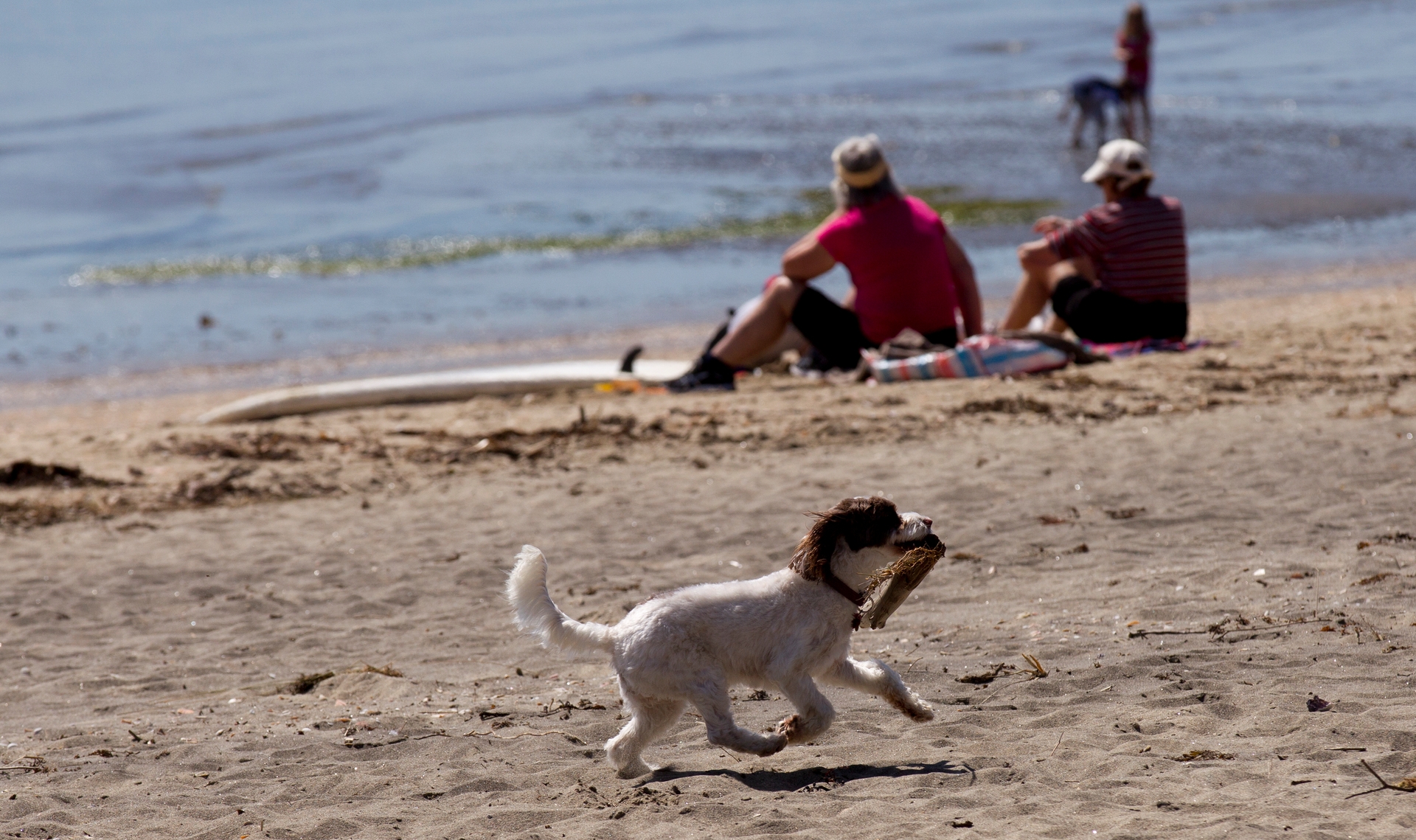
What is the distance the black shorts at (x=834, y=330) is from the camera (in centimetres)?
926

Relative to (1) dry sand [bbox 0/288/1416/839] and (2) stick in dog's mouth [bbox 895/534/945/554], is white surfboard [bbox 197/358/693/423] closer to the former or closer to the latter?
(1) dry sand [bbox 0/288/1416/839]

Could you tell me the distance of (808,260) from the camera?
903 centimetres

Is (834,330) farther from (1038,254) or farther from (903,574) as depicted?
(903,574)

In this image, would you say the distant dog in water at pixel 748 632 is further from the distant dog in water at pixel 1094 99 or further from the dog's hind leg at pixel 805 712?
the distant dog in water at pixel 1094 99

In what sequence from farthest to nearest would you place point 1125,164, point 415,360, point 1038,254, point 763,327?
1. point 415,360
2. point 763,327
3. point 1038,254
4. point 1125,164

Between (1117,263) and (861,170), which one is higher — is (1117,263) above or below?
below

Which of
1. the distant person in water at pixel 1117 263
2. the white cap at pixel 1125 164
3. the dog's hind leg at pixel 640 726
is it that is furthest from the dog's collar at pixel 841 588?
the white cap at pixel 1125 164

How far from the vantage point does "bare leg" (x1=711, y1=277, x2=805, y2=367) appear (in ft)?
30.1

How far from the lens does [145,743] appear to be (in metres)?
4.65

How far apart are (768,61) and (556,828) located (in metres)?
37.8

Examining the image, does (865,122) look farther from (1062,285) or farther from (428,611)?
(428,611)

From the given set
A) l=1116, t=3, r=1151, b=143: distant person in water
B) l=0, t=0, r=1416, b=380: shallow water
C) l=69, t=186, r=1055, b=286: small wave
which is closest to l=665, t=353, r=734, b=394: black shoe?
l=0, t=0, r=1416, b=380: shallow water

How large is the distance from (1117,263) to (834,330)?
1880 millimetres

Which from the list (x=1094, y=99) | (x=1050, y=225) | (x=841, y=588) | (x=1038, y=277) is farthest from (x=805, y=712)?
(x=1094, y=99)
